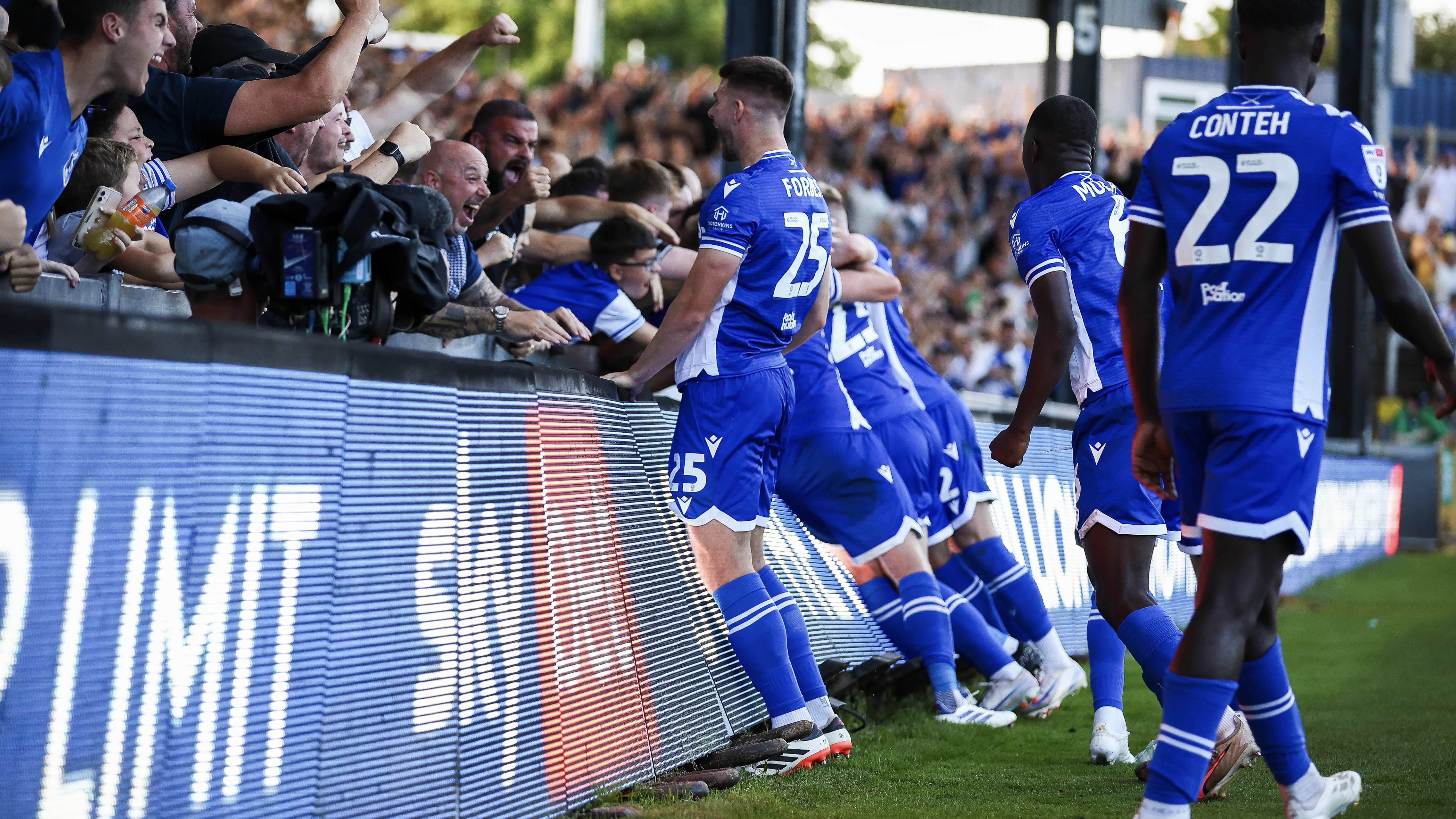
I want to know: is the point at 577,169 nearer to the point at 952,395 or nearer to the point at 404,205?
the point at 952,395

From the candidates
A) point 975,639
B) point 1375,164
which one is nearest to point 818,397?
point 975,639

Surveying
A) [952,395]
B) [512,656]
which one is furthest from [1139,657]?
[952,395]

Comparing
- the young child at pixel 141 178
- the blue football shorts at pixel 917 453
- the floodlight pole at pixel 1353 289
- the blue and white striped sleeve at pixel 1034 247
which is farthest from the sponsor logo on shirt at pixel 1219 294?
the floodlight pole at pixel 1353 289

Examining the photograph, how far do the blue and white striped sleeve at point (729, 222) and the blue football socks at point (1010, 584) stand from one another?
2.84 m

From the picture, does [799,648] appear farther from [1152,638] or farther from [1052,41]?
[1052,41]

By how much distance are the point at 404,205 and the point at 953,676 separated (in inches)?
144

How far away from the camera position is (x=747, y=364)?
5.16m

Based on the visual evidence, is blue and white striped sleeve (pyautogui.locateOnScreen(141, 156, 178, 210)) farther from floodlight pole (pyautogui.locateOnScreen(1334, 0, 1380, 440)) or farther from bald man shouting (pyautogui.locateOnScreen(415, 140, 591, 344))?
floodlight pole (pyautogui.locateOnScreen(1334, 0, 1380, 440))

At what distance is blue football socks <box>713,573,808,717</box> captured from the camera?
16.6ft

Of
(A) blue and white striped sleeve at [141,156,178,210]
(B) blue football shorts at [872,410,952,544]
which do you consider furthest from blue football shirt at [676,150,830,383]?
(B) blue football shorts at [872,410,952,544]

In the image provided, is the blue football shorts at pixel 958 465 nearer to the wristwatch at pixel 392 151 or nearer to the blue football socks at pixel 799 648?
the blue football socks at pixel 799 648

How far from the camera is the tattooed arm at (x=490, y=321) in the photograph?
514 cm

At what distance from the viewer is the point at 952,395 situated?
7602 mm

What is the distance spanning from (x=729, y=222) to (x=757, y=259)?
0.19 metres
